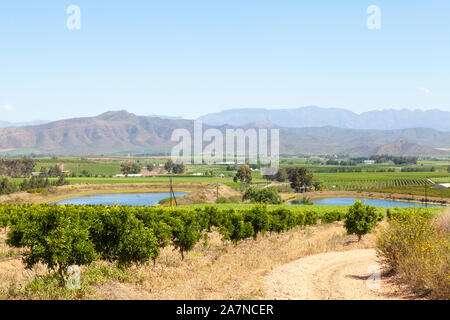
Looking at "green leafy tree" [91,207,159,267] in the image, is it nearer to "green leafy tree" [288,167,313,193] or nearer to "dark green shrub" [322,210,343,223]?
"dark green shrub" [322,210,343,223]

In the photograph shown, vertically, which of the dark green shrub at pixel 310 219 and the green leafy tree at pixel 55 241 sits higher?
the green leafy tree at pixel 55 241

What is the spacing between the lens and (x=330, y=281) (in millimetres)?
20312

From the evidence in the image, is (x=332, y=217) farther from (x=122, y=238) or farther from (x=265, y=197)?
(x=122, y=238)

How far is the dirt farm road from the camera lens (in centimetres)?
1753

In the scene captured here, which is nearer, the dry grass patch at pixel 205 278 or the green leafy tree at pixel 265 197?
the dry grass patch at pixel 205 278

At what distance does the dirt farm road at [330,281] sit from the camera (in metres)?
17.5

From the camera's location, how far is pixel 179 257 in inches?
1225

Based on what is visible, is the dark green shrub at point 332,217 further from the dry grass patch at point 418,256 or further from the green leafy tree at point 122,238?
the green leafy tree at point 122,238

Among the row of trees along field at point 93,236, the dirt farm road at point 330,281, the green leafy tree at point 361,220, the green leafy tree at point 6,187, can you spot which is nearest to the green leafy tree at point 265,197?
the green leafy tree at point 361,220

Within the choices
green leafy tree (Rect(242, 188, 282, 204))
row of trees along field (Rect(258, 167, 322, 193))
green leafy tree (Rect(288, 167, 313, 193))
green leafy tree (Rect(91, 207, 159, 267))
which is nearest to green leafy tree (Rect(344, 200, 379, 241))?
green leafy tree (Rect(91, 207, 159, 267))

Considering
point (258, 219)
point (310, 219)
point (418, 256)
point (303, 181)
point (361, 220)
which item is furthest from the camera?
point (303, 181)

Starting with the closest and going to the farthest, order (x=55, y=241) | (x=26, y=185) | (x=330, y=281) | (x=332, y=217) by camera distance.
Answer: (x=55, y=241) < (x=330, y=281) < (x=332, y=217) < (x=26, y=185)

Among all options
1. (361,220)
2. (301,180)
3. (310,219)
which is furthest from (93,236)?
(301,180)
